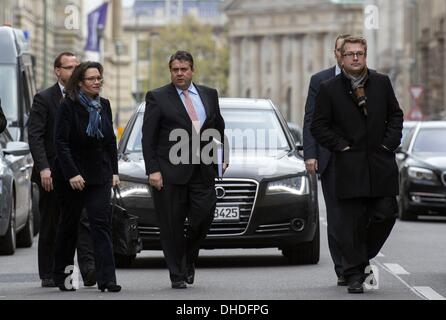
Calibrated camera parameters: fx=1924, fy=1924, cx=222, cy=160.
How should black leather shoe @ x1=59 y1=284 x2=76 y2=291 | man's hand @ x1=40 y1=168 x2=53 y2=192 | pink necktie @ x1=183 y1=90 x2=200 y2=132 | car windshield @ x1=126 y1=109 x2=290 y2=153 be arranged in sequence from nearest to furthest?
black leather shoe @ x1=59 y1=284 x2=76 y2=291 → man's hand @ x1=40 y1=168 x2=53 y2=192 → pink necktie @ x1=183 y1=90 x2=200 y2=132 → car windshield @ x1=126 y1=109 x2=290 y2=153

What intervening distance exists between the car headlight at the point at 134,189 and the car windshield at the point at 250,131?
930 millimetres

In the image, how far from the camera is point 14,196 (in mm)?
20906

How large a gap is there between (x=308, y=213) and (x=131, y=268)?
1.70 meters

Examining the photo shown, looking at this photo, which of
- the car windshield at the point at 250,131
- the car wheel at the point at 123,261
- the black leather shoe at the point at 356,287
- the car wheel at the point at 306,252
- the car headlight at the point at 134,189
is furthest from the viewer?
the car windshield at the point at 250,131

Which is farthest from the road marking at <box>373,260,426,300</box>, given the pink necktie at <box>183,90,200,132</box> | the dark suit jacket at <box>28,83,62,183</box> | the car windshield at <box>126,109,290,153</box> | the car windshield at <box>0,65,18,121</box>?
the car windshield at <box>0,65,18,121</box>

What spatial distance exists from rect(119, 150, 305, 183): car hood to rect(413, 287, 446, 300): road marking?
306 cm

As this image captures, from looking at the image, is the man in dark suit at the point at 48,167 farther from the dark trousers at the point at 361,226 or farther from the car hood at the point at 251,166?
the car hood at the point at 251,166

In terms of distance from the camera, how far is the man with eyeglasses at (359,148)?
14219mm

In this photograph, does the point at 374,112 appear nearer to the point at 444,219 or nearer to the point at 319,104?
the point at 319,104

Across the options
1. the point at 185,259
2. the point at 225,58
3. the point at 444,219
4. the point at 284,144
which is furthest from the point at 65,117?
the point at 225,58

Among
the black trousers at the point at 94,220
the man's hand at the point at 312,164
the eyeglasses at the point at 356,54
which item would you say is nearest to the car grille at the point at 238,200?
the man's hand at the point at 312,164

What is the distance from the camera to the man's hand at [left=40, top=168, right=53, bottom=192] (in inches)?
584

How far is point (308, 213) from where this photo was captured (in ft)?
58.0

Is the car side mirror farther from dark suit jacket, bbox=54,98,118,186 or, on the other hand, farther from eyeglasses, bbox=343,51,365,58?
eyeglasses, bbox=343,51,365,58
